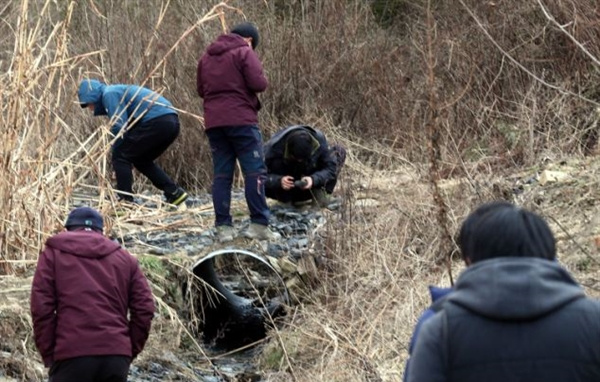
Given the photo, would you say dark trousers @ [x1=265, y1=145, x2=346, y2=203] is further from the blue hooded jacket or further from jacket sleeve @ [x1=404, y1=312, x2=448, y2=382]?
jacket sleeve @ [x1=404, y1=312, x2=448, y2=382]

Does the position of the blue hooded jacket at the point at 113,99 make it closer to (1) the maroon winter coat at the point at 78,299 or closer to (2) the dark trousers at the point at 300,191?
(2) the dark trousers at the point at 300,191

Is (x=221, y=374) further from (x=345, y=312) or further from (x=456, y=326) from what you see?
(x=456, y=326)

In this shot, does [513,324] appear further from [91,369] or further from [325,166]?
[325,166]

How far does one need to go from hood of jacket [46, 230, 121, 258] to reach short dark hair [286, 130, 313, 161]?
476 centimetres

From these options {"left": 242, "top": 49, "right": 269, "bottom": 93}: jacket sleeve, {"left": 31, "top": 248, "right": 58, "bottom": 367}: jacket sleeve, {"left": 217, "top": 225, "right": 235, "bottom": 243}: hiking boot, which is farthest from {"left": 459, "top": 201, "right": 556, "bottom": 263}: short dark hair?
{"left": 217, "top": 225, "right": 235, "bottom": 243}: hiking boot

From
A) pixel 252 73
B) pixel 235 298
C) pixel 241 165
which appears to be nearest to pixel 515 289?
pixel 252 73

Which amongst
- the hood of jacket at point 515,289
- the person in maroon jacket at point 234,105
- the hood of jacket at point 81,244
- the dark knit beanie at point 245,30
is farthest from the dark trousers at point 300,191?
→ the hood of jacket at point 515,289

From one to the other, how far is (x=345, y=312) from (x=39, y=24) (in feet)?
9.85

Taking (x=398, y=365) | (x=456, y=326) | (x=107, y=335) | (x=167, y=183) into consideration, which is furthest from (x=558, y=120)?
(x=456, y=326)

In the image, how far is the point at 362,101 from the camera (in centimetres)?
1496

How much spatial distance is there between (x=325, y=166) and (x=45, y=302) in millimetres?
5263

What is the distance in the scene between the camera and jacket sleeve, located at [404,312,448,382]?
2.95 metres

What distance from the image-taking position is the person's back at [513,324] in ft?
9.50

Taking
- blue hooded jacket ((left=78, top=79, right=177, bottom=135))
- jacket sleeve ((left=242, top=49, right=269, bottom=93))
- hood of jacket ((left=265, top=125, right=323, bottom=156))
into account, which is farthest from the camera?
hood of jacket ((left=265, top=125, right=323, bottom=156))
